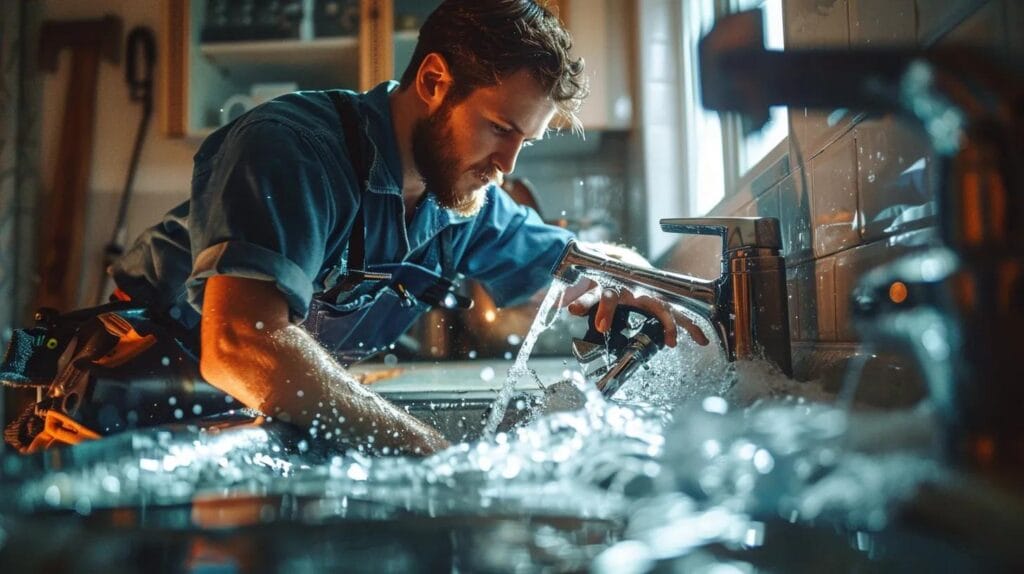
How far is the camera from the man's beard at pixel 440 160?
996mm

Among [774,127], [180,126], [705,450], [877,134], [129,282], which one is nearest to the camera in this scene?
[705,450]

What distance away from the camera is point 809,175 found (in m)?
0.68

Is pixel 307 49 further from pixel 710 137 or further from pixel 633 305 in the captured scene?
pixel 633 305

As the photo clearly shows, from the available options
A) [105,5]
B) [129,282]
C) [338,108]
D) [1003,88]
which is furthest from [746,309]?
[105,5]

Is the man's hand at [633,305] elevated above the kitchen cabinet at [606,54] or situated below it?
below

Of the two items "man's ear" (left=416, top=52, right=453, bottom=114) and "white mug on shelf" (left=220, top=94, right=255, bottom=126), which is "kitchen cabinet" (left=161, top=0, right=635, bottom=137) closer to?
"white mug on shelf" (left=220, top=94, right=255, bottom=126)

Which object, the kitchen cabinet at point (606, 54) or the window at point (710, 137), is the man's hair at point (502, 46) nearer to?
the window at point (710, 137)

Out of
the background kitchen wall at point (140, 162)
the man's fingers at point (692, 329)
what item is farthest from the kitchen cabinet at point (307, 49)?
the man's fingers at point (692, 329)

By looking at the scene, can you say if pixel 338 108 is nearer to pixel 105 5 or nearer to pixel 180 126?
pixel 180 126

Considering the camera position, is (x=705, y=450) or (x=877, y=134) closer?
(x=705, y=450)

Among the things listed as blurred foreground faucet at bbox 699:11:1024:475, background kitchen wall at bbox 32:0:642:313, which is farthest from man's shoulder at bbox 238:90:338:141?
background kitchen wall at bbox 32:0:642:313

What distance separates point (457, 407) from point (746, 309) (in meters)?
0.40

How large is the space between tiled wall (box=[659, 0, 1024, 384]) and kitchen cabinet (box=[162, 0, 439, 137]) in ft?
3.52

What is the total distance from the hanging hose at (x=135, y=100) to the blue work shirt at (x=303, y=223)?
87cm
